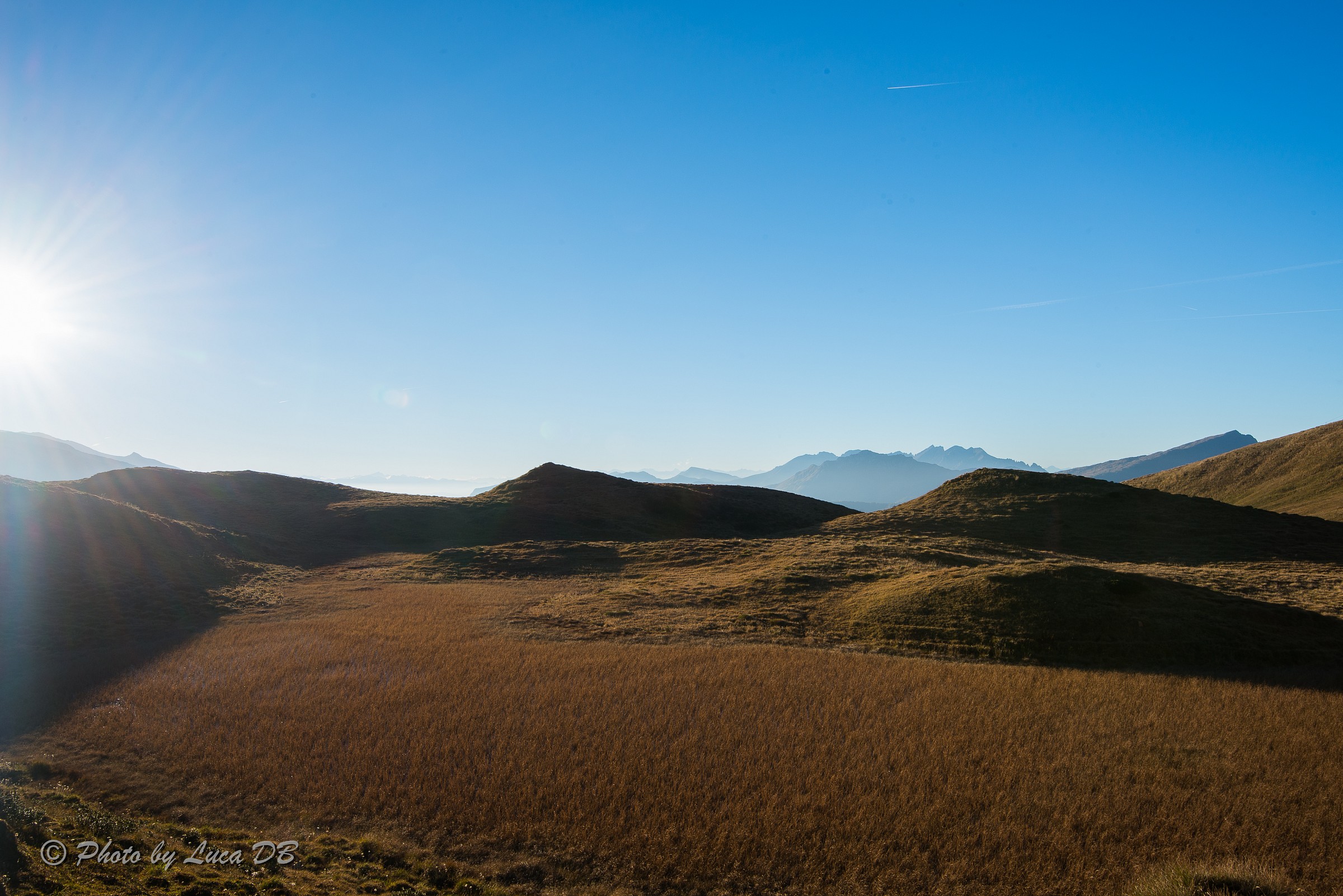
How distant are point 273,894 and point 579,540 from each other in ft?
192

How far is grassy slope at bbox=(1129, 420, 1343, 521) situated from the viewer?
81.0 m

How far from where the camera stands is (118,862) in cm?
1017

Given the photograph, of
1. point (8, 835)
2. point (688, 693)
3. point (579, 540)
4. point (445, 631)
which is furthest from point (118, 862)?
point (579, 540)

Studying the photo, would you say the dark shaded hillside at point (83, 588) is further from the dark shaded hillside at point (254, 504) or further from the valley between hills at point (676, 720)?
the dark shaded hillside at point (254, 504)

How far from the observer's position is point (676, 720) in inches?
687

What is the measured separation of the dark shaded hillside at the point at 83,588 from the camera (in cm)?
A: 2259

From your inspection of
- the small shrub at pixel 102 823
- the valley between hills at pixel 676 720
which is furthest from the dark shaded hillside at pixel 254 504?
the small shrub at pixel 102 823

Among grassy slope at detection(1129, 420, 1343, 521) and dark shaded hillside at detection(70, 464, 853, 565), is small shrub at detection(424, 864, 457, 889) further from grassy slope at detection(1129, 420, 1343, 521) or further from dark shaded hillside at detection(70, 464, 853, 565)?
grassy slope at detection(1129, 420, 1343, 521)

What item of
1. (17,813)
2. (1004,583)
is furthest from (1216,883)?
(1004,583)

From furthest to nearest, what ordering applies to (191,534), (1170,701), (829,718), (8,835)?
1. (191,534)
2. (1170,701)
3. (829,718)
4. (8,835)

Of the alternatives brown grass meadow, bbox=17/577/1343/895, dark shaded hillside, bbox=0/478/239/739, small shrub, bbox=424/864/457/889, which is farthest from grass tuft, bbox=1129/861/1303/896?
dark shaded hillside, bbox=0/478/239/739

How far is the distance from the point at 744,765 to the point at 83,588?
38.6 meters

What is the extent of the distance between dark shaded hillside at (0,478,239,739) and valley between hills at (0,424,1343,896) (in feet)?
0.69

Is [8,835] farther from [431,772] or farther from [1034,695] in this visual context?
[1034,695]
